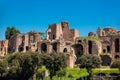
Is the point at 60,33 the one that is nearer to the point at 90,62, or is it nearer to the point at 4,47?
the point at 4,47

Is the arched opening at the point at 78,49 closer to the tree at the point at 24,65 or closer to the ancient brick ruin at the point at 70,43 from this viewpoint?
the ancient brick ruin at the point at 70,43

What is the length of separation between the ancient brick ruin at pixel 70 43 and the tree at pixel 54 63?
13397 millimetres

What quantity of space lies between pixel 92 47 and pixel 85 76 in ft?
65.8

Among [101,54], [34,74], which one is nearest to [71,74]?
[34,74]

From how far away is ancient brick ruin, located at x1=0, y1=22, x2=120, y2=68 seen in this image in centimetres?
9150

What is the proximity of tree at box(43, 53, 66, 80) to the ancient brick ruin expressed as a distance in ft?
44.0

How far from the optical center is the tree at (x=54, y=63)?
7106cm

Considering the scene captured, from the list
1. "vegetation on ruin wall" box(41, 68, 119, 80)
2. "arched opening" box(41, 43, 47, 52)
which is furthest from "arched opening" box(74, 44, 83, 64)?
"vegetation on ruin wall" box(41, 68, 119, 80)

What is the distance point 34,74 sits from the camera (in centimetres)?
7556

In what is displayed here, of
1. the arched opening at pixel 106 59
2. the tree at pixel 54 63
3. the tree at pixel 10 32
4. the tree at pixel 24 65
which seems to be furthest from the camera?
the tree at pixel 10 32

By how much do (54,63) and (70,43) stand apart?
2423cm

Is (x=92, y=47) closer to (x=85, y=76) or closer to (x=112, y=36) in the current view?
(x=112, y=36)

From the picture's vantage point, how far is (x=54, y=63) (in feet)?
234

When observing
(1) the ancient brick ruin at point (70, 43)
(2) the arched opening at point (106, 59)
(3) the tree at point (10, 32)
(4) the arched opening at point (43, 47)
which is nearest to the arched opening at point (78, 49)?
(1) the ancient brick ruin at point (70, 43)
